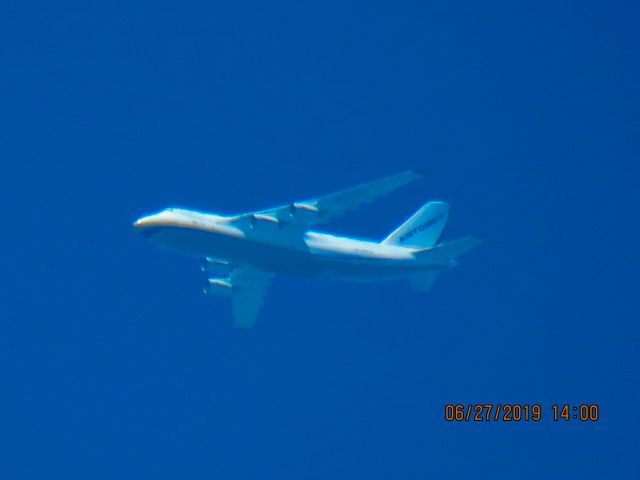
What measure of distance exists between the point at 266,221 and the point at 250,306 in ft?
18.1

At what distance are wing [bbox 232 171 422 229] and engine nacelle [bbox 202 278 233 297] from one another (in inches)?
178

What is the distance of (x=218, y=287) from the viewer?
31.5 metres

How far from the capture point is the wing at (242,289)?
30969mm

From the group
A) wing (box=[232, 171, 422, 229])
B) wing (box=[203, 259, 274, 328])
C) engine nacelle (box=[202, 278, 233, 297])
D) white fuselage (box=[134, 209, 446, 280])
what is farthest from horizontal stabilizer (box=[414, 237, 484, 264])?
engine nacelle (box=[202, 278, 233, 297])

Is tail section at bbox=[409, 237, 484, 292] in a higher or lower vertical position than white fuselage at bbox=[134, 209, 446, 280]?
higher

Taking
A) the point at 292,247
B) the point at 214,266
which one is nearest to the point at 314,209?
the point at 292,247

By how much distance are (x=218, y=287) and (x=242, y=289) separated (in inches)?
36.4

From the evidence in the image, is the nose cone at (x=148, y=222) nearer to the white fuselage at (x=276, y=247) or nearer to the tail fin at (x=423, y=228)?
the white fuselage at (x=276, y=247)

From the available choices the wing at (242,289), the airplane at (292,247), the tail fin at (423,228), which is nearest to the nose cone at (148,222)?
the airplane at (292,247)

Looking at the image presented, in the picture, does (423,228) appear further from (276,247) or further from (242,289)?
(242,289)

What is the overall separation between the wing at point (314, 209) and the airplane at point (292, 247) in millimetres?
33

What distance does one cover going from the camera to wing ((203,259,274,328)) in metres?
31.0

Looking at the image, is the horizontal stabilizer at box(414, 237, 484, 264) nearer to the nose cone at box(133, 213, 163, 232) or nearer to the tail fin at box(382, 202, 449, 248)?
the tail fin at box(382, 202, 449, 248)

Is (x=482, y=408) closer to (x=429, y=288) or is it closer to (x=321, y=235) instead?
(x=429, y=288)
